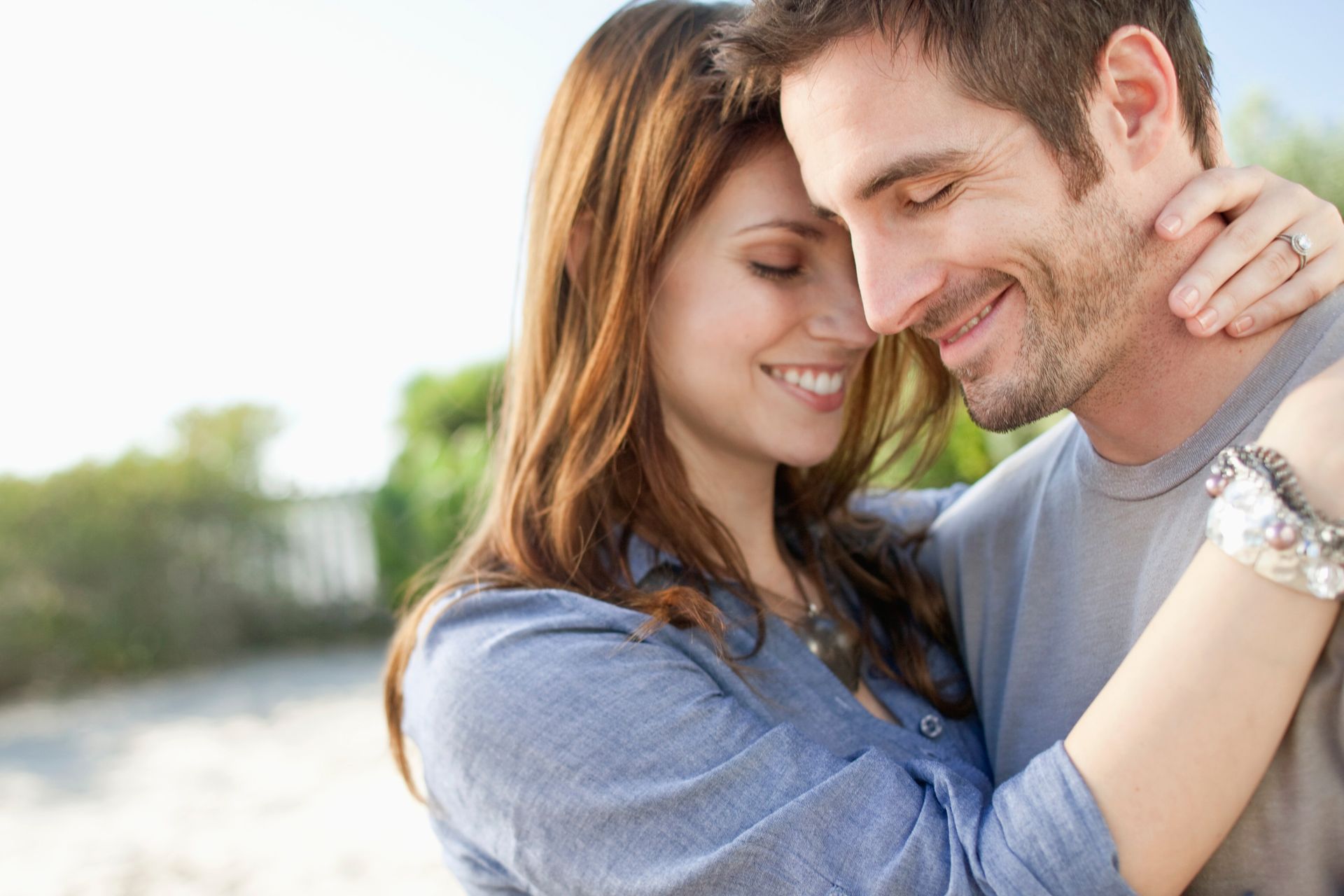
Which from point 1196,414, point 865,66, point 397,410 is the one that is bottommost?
point 397,410

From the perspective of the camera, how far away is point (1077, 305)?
63.3 inches

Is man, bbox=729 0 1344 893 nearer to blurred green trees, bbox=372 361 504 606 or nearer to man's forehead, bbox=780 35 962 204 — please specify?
man's forehead, bbox=780 35 962 204

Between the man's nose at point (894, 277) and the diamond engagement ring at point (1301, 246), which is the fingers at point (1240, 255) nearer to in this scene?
the diamond engagement ring at point (1301, 246)

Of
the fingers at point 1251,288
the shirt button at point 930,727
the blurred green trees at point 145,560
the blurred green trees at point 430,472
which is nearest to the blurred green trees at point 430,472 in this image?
the blurred green trees at point 430,472

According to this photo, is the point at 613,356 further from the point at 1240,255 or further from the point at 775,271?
the point at 1240,255

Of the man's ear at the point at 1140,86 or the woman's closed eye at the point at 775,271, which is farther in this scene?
the woman's closed eye at the point at 775,271

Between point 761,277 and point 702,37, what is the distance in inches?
19.2

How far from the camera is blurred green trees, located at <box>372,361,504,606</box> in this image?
9375 mm

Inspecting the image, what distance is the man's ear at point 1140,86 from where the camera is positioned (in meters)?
1.59

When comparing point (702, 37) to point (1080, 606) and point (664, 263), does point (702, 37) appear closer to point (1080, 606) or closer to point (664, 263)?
point (664, 263)

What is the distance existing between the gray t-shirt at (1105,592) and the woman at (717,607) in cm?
10

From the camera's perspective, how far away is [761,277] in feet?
7.25

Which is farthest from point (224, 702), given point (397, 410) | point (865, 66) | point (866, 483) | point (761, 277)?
point (865, 66)

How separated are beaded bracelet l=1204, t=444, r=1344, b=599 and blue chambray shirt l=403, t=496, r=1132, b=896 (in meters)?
0.35
